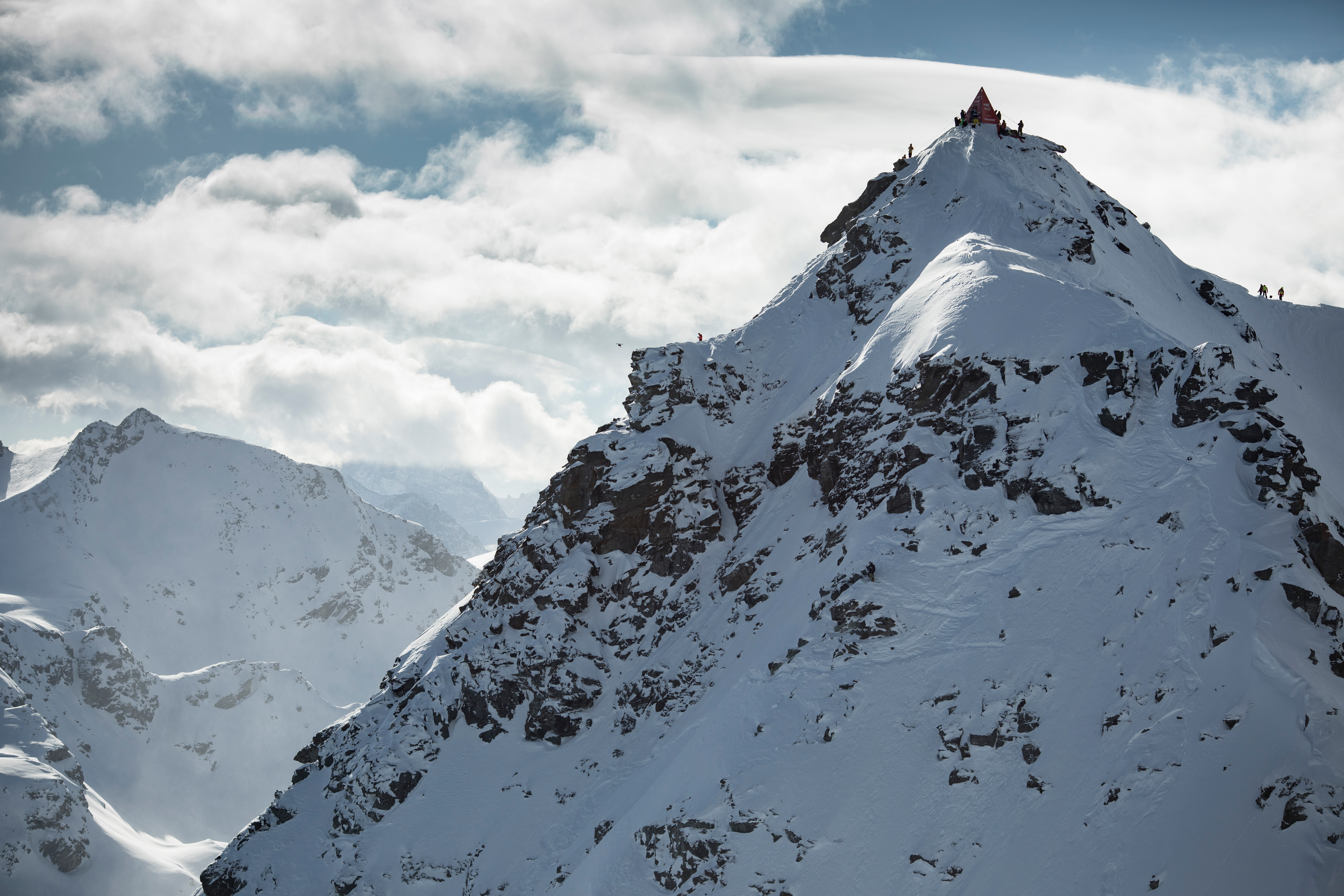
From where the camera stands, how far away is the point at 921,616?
44250 mm

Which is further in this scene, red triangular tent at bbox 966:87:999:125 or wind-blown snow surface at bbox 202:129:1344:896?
red triangular tent at bbox 966:87:999:125

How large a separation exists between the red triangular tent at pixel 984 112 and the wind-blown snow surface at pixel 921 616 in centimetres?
316

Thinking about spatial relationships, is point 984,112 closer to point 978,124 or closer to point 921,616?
point 978,124

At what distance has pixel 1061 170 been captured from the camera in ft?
242

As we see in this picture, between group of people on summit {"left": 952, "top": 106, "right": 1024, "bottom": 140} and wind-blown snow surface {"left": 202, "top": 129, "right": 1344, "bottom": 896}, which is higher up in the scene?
group of people on summit {"left": 952, "top": 106, "right": 1024, "bottom": 140}

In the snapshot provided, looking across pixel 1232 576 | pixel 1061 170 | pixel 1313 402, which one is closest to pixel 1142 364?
pixel 1232 576

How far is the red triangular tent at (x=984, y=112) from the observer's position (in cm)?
7900

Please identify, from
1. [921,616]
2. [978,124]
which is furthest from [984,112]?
[921,616]

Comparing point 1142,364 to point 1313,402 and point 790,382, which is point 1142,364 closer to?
point 1313,402

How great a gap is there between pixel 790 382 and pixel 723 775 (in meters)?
35.7

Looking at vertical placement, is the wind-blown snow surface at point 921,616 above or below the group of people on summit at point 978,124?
below

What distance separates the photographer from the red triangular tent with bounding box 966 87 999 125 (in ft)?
259

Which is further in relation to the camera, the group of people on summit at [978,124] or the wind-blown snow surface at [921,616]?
the group of people on summit at [978,124]

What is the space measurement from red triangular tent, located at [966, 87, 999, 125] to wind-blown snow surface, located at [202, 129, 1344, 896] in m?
3.16
